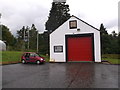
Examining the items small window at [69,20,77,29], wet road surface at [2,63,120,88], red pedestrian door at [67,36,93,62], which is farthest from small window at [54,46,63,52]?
wet road surface at [2,63,120,88]

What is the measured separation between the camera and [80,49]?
54.1 ft

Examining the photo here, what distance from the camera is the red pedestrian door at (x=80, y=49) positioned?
16109mm

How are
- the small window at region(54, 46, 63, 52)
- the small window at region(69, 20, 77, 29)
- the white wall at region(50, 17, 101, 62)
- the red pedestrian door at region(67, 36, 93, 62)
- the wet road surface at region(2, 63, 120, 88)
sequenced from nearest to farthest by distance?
the wet road surface at region(2, 63, 120, 88) → the white wall at region(50, 17, 101, 62) → the red pedestrian door at region(67, 36, 93, 62) → the small window at region(69, 20, 77, 29) → the small window at region(54, 46, 63, 52)

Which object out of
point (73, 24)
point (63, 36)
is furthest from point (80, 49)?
point (73, 24)

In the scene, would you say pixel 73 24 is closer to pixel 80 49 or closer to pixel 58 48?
pixel 80 49

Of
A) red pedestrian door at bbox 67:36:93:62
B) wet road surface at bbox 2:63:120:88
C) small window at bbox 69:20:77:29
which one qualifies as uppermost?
small window at bbox 69:20:77:29

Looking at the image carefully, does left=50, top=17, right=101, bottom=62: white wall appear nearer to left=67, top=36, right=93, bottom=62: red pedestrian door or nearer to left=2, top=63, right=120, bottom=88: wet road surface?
left=67, top=36, right=93, bottom=62: red pedestrian door

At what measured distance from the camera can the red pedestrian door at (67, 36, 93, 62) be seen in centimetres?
1611

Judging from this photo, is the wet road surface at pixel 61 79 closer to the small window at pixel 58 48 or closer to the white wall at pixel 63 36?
the white wall at pixel 63 36

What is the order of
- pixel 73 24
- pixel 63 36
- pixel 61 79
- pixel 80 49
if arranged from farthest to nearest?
1. pixel 63 36
2. pixel 73 24
3. pixel 80 49
4. pixel 61 79

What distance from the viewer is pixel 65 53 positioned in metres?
16.9

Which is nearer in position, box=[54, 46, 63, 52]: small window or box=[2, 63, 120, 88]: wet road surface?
box=[2, 63, 120, 88]: wet road surface

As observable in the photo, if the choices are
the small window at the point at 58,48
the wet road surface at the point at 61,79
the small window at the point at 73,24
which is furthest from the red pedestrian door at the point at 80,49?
the wet road surface at the point at 61,79

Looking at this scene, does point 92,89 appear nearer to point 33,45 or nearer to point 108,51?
point 108,51
